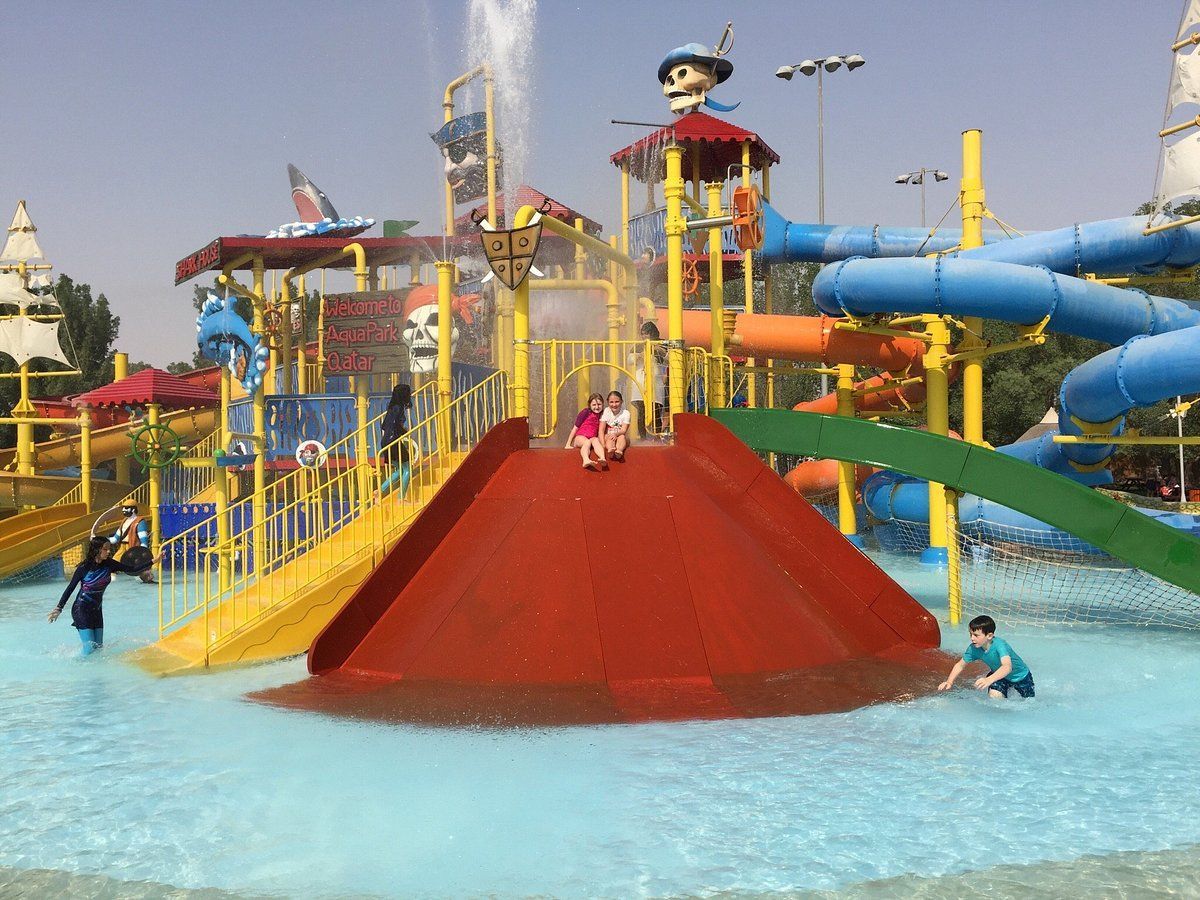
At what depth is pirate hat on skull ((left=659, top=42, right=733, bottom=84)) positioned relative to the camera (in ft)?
78.6

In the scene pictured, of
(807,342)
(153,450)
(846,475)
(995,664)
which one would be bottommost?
(995,664)

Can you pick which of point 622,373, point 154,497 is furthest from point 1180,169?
point 154,497

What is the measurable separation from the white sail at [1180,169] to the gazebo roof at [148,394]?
1907 centimetres

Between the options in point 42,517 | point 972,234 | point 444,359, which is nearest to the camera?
point 444,359

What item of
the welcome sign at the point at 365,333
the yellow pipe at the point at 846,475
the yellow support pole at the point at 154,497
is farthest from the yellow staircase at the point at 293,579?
the yellow pipe at the point at 846,475

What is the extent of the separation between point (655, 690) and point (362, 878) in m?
3.86

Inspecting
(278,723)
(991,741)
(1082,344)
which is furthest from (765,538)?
(1082,344)

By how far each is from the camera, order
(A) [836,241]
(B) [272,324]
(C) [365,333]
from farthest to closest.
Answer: (B) [272,324], (A) [836,241], (C) [365,333]

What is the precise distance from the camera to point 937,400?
60.0ft

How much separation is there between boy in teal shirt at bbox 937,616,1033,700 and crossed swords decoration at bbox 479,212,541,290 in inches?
235

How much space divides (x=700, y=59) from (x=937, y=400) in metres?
10.7

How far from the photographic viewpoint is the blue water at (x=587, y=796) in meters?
5.58

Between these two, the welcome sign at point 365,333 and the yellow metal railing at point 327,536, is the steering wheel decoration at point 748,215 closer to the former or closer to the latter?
the yellow metal railing at point 327,536

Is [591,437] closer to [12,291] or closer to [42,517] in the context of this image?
[42,517]
